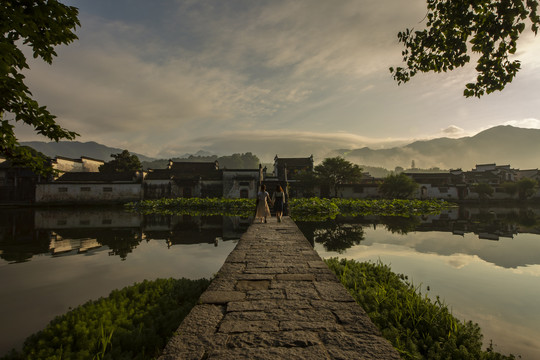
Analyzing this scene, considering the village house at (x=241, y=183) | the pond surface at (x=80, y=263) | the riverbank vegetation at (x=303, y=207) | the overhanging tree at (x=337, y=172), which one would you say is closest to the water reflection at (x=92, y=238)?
the pond surface at (x=80, y=263)

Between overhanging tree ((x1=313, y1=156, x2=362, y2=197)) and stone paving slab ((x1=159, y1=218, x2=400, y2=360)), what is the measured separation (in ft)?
94.4

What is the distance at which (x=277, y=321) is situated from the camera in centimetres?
256

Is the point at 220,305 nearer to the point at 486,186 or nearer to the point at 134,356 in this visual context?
the point at 134,356

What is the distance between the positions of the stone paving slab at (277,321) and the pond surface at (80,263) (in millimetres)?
2599

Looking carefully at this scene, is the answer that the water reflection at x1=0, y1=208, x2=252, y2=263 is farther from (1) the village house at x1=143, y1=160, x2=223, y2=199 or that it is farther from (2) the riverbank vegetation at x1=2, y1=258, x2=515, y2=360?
(1) the village house at x1=143, y1=160, x2=223, y2=199

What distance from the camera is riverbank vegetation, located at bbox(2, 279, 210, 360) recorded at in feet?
9.48

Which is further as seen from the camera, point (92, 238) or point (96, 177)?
point (96, 177)

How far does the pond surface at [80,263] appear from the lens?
4.33m

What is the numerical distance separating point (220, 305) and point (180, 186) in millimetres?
30763

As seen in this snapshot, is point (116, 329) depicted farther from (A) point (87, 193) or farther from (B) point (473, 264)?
(A) point (87, 193)

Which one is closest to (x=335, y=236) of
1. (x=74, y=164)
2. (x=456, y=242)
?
(x=456, y=242)

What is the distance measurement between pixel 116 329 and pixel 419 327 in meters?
3.96

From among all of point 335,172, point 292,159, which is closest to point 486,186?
point 335,172

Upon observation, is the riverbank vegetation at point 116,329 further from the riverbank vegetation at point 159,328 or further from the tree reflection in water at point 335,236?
the tree reflection in water at point 335,236
